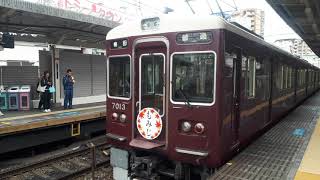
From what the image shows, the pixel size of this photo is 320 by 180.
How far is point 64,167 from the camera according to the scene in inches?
296

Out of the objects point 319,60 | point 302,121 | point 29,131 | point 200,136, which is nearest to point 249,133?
point 200,136

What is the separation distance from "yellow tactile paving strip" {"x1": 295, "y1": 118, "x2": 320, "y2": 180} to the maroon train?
1.01 meters

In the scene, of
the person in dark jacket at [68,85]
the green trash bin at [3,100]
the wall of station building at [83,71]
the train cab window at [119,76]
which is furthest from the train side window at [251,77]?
the green trash bin at [3,100]

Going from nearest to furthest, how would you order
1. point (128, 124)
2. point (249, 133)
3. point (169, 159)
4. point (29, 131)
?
point (169, 159)
point (128, 124)
point (249, 133)
point (29, 131)

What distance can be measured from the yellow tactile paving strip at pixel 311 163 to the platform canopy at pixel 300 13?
555 cm

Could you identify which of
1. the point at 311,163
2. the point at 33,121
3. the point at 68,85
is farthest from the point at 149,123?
the point at 68,85

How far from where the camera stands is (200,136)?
183 inches

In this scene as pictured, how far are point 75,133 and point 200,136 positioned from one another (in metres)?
5.69

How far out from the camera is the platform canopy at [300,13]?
10.8m

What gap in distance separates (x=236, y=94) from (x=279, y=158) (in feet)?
4.05

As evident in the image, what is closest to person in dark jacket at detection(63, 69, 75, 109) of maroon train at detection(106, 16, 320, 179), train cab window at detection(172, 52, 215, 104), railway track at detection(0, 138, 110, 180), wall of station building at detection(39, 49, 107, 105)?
wall of station building at detection(39, 49, 107, 105)

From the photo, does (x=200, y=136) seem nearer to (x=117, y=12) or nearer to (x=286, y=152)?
(x=286, y=152)

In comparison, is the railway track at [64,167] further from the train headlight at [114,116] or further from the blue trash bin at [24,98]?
the blue trash bin at [24,98]

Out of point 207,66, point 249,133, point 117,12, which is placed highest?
point 117,12
